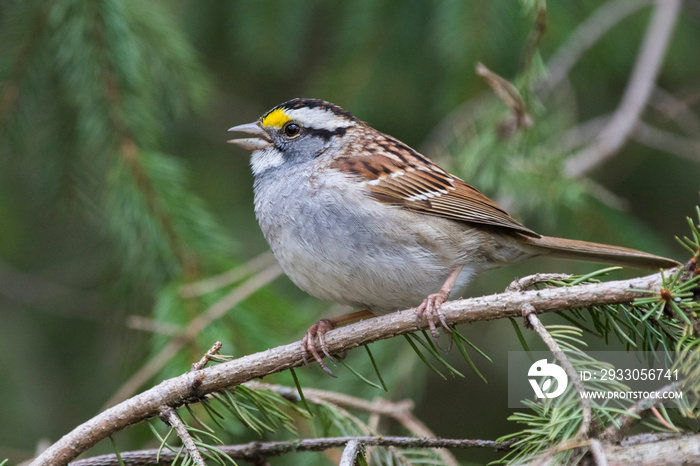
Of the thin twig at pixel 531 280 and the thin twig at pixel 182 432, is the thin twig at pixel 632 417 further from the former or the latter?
the thin twig at pixel 182 432

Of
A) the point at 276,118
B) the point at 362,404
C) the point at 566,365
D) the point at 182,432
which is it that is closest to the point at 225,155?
the point at 276,118

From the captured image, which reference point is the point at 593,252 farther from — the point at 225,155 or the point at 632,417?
the point at 225,155

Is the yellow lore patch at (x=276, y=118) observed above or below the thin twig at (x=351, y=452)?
above

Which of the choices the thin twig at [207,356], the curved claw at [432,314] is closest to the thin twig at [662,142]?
the curved claw at [432,314]

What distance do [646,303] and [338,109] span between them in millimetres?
1769

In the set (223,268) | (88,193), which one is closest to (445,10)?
(223,268)

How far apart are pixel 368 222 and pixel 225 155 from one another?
2.33 meters

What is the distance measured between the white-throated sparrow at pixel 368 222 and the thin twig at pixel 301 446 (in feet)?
0.98

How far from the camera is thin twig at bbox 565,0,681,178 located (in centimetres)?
325

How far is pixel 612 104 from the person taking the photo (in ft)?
15.3

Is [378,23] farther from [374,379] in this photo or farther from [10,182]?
[10,182]

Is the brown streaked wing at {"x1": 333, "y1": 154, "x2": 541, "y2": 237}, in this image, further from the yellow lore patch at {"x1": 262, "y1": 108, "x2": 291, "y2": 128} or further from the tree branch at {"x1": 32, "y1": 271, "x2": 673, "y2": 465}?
the tree branch at {"x1": 32, "y1": 271, "x2": 673, "y2": 465}

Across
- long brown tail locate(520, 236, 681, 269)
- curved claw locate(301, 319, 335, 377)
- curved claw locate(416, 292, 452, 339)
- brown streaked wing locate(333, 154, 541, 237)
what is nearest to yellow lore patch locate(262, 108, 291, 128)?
brown streaked wing locate(333, 154, 541, 237)

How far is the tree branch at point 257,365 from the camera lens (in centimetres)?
161
